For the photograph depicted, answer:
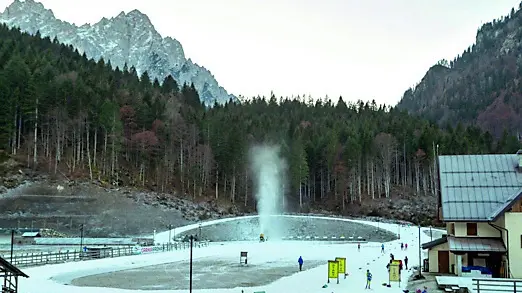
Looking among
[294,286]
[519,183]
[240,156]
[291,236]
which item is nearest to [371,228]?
[291,236]

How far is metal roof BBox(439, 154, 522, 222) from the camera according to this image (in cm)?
3638

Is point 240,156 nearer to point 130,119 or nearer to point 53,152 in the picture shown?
point 130,119

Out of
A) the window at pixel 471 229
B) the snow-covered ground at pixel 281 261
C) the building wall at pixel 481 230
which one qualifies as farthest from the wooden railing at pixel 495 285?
the window at pixel 471 229

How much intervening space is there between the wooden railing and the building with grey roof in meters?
7.25

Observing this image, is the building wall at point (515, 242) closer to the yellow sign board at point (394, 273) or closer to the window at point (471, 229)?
the window at point (471, 229)

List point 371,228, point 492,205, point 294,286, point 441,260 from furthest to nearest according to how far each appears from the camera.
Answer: point 371,228, point 441,260, point 492,205, point 294,286

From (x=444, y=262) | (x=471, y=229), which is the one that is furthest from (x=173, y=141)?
(x=471, y=229)

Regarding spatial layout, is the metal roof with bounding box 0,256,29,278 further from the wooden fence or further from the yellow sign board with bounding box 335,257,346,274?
the wooden fence

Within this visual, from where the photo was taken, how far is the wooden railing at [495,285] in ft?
83.5

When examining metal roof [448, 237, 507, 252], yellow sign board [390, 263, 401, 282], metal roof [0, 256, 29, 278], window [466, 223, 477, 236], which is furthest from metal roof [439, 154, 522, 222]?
metal roof [0, 256, 29, 278]

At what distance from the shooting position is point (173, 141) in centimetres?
10794

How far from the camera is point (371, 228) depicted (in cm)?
8588

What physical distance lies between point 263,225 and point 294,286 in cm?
5573

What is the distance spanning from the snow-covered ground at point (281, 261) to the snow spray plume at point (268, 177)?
25093 millimetres
